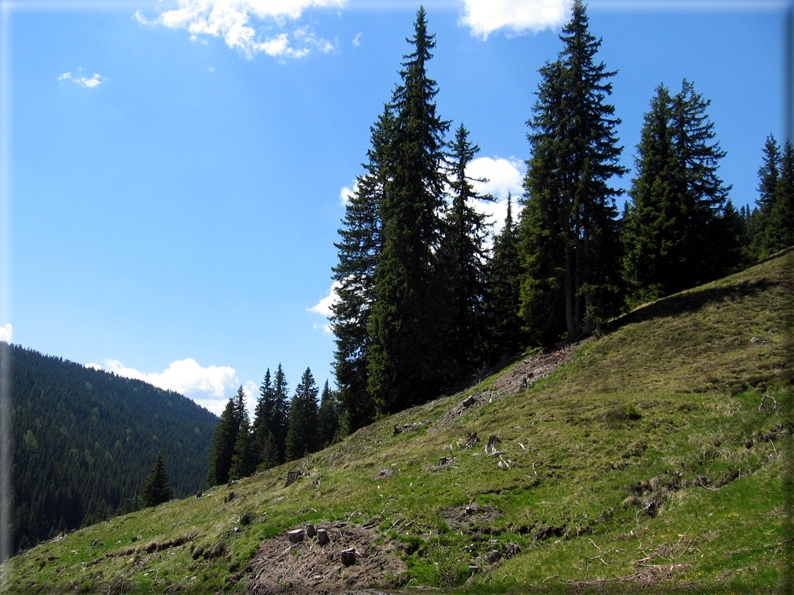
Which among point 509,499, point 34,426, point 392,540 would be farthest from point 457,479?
point 34,426

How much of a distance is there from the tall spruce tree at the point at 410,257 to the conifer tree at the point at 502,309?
8.17 metres

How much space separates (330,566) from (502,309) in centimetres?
3316

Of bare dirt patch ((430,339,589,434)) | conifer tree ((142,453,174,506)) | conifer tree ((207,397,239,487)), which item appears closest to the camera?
bare dirt patch ((430,339,589,434))

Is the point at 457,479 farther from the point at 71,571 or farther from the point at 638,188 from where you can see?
the point at 638,188

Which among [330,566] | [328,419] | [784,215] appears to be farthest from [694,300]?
[328,419]

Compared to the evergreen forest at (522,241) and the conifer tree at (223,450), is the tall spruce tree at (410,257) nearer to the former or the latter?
the evergreen forest at (522,241)

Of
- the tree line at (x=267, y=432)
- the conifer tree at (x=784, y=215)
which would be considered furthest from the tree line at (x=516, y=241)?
the tree line at (x=267, y=432)

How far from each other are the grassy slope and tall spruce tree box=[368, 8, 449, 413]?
7.03m

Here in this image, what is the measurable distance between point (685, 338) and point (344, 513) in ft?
57.9

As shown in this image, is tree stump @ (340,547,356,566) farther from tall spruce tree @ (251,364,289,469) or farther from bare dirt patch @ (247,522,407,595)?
tall spruce tree @ (251,364,289,469)

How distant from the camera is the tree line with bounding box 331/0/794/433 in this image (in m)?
29.9

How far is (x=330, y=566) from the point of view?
1148 cm

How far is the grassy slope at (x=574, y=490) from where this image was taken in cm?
934

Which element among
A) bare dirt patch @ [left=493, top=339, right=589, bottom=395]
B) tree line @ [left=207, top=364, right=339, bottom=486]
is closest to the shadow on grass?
bare dirt patch @ [left=493, top=339, right=589, bottom=395]
